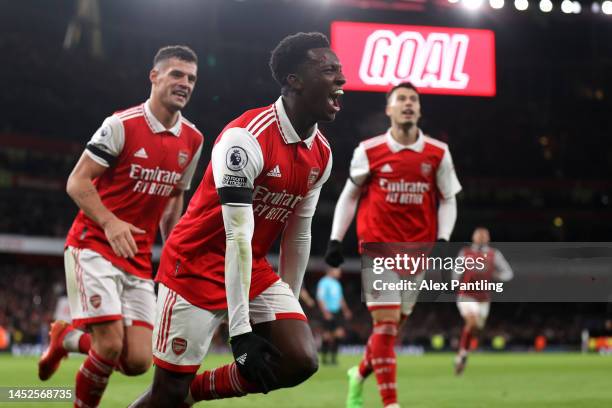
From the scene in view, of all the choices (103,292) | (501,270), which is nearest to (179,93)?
(103,292)

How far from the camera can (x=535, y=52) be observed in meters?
39.8

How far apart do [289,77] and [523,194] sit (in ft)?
125

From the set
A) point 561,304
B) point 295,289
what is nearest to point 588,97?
point 561,304

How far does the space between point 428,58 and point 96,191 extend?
18.7 metres

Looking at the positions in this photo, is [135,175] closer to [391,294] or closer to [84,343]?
[84,343]

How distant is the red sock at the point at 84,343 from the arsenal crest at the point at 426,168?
2.89m

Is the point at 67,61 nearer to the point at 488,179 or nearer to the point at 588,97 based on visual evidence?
the point at 488,179

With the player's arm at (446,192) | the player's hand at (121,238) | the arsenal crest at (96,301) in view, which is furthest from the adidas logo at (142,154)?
the player's arm at (446,192)

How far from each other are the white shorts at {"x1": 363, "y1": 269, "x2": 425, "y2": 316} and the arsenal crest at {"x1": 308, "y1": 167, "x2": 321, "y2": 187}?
8.44 ft

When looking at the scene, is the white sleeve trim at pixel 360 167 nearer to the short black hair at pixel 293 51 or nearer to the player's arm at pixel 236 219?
the short black hair at pixel 293 51

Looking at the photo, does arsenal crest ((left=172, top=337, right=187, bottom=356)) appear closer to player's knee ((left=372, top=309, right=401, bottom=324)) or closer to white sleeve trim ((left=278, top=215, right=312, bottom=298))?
white sleeve trim ((left=278, top=215, right=312, bottom=298))

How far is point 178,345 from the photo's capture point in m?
4.01

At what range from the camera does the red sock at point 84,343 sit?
6078 millimetres

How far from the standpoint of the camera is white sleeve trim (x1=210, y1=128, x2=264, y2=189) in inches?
143
